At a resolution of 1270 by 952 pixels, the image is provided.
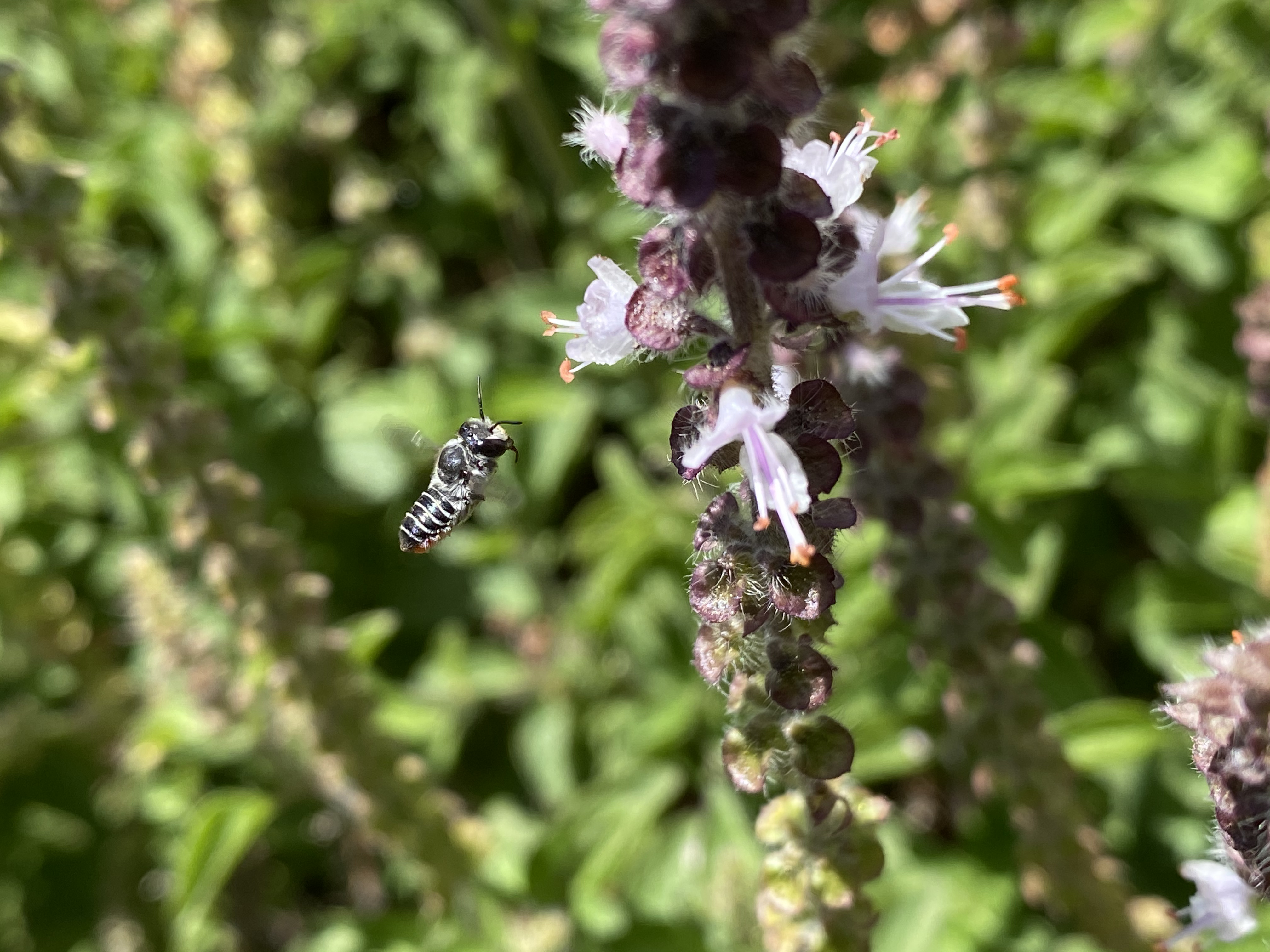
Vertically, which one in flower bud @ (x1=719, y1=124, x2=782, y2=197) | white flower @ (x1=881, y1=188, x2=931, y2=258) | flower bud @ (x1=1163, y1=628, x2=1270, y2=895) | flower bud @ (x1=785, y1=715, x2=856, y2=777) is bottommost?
flower bud @ (x1=785, y1=715, x2=856, y2=777)

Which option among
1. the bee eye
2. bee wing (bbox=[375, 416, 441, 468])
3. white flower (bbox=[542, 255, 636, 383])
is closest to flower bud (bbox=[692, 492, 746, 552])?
white flower (bbox=[542, 255, 636, 383])

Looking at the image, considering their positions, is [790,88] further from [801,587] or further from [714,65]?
[801,587]

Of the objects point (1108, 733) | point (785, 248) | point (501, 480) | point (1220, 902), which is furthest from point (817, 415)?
point (1108, 733)

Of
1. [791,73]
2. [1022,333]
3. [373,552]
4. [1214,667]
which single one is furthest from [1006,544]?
[373,552]

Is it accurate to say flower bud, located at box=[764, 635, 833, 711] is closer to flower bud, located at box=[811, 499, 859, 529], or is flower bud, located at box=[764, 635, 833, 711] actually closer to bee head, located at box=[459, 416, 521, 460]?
flower bud, located at box=[811, 499, 859, 529]

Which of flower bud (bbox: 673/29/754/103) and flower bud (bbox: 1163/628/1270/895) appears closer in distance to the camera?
flower bud (bbox: 673/29/754/103)

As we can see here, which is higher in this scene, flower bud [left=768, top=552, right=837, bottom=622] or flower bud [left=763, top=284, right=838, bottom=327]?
flower bud [left=763, top=284, right=838, bottom=327]
